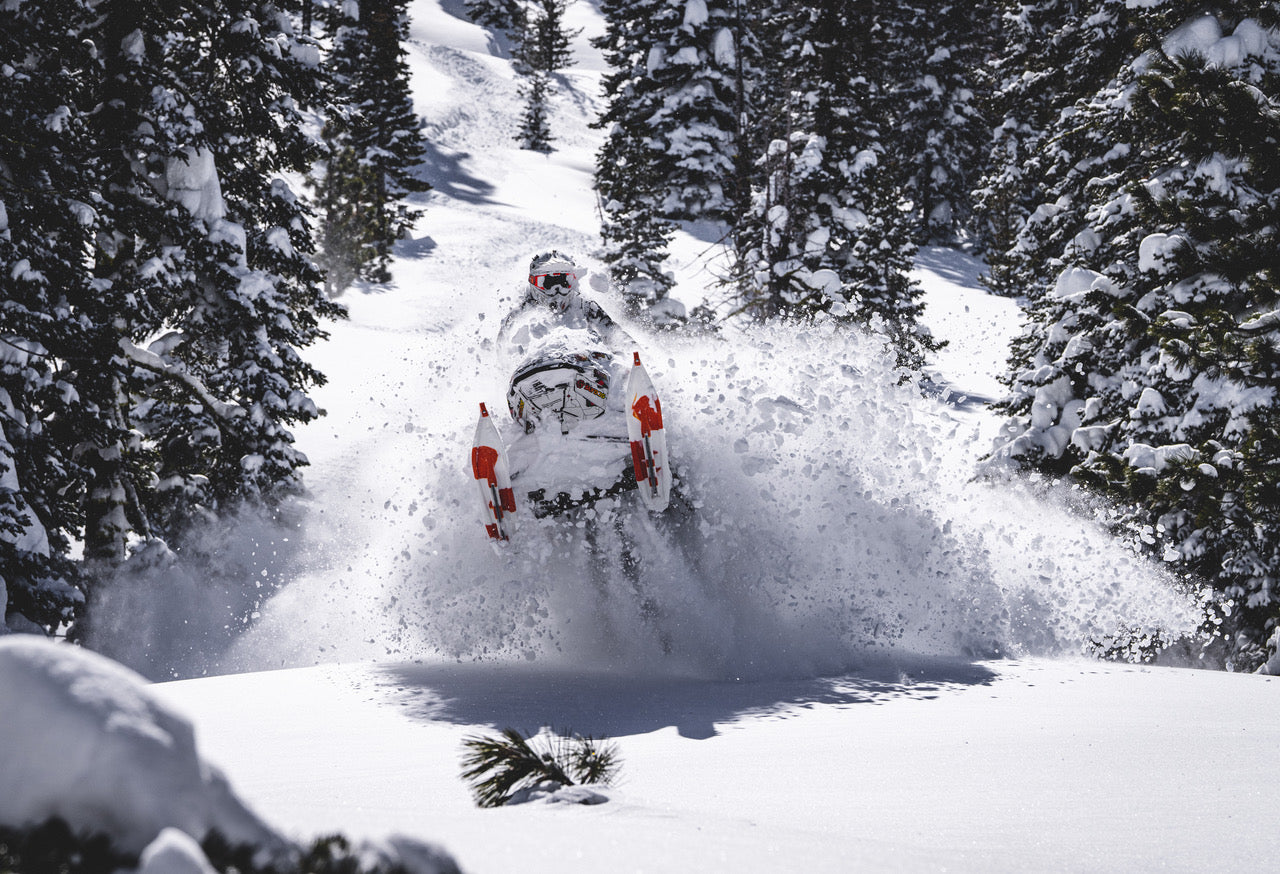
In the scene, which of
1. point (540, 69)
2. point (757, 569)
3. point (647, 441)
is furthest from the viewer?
point (540, 69)

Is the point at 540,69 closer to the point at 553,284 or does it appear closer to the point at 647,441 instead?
the point at 553,284

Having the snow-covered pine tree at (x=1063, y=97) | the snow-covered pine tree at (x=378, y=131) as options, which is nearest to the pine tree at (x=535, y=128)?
the snow-covered pine tree at (x=378, y=131)

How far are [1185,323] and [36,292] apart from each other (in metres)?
11.3

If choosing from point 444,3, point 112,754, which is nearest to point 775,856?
point 112,754

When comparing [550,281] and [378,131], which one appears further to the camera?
[378,131]

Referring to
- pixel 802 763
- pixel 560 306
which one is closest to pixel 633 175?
pixel 560 306

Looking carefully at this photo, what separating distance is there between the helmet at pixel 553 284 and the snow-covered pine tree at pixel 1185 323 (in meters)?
6.12

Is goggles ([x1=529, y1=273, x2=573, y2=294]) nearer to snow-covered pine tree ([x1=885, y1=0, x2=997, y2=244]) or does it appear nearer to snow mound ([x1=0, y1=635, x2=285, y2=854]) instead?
snow mound ([x1=0, y1=635, x2=285, y2=854])

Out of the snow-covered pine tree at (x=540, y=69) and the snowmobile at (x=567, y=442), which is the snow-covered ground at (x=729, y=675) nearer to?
the snowmobile at (x=567, y=442)

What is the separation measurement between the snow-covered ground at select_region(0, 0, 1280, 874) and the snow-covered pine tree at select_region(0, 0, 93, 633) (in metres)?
1.68

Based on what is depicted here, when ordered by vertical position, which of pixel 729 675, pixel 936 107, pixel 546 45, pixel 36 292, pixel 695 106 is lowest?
pixel 729 675

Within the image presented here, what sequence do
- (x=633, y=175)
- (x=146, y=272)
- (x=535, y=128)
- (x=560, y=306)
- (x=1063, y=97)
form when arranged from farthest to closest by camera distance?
(x=535, y=128)
(x=633, y=175)
(x=1063, y=97)
(x=146, y=272)
(x=560, y=306)

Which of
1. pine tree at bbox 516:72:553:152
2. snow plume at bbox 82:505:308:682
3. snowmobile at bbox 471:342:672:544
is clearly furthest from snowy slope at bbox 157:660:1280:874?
pine tree at bbox 516:72:553:152

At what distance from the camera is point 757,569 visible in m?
7.32
